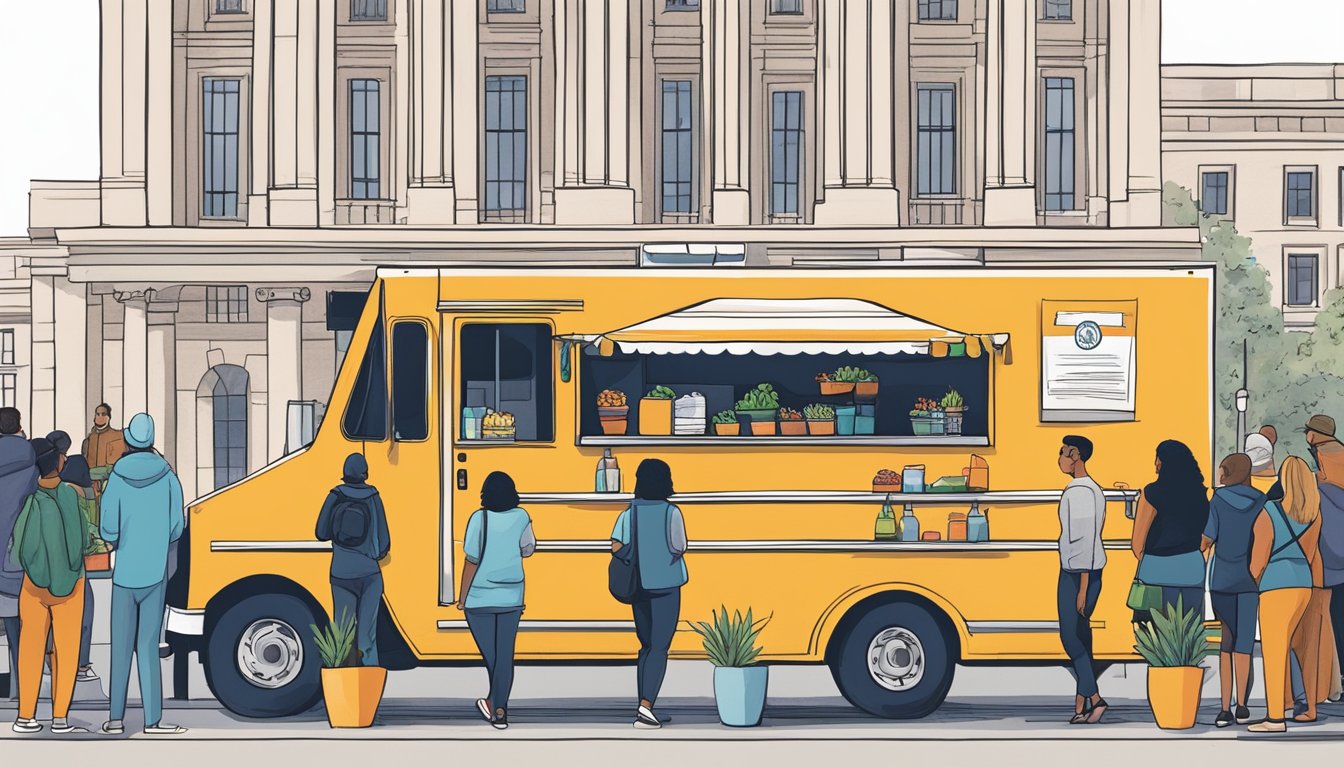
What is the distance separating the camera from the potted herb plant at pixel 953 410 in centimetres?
1403

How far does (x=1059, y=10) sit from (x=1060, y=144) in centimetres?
353

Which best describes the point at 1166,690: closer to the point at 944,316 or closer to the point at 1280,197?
the point at 944,316

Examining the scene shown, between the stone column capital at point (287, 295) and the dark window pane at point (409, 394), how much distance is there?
100 ft

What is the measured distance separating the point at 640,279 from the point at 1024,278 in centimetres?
288

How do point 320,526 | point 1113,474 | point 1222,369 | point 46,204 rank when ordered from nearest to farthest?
1. point 320,526
2. point 1113,474
3. point 46,204
4. point 1222,369

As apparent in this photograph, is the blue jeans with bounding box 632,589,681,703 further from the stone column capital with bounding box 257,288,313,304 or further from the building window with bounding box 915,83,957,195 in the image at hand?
the building window with bounding box 915,83,957,195

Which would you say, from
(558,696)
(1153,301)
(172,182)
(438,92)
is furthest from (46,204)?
(1153,301)

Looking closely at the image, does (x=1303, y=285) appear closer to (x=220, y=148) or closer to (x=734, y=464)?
(x=220, y=148)

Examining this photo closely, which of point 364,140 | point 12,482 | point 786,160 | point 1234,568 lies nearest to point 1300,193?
point 786,160

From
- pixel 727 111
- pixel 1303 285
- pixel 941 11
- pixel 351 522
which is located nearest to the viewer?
pixel 351 522

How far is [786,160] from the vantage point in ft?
144

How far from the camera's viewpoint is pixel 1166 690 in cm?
1315

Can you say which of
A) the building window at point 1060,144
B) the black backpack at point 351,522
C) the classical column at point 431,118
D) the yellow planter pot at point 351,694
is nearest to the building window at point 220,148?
the classical column at point 431,118

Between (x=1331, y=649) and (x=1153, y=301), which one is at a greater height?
(x=1153, y=301)
